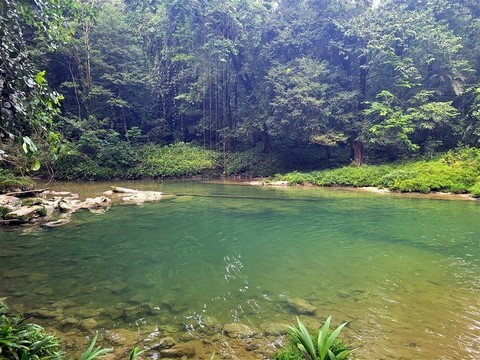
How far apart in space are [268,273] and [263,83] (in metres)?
24.1

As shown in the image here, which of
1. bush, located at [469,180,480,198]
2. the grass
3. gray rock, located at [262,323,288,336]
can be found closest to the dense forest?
bush, located at [469,180,480,198]

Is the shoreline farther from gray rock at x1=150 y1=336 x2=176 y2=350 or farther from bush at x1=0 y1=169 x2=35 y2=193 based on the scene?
gray rock at x1=150 y1=336 x2=176 y2=350

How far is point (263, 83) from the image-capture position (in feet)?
92.2

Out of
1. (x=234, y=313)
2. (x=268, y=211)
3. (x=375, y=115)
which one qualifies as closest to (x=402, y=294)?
(x=234, y=313)

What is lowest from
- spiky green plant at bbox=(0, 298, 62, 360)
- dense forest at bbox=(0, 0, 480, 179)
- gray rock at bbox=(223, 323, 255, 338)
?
gray rock at bbox=(223, 323, 255, 338)

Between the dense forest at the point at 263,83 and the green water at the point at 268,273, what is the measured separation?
1288 cm

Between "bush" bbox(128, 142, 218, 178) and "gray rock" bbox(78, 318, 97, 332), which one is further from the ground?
"bush" bbox(128, 142, 218, 178)

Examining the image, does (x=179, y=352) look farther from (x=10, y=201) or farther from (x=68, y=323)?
(x=10, y=201)

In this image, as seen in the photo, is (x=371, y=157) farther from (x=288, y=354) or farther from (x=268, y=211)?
(x=288, y=354)

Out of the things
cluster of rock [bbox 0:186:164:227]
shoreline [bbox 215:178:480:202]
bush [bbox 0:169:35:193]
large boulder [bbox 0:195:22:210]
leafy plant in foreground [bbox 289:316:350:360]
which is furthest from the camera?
shoreline [bbox 215:178:480:202]

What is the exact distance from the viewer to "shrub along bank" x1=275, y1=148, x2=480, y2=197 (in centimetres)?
1653

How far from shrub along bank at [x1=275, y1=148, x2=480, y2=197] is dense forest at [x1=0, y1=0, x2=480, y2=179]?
5.94ft

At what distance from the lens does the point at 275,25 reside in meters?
27.8

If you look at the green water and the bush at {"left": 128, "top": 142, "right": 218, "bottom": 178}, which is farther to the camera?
the bush at {"left": 128, "top": 142, "right": 218, "bottom": 178}
